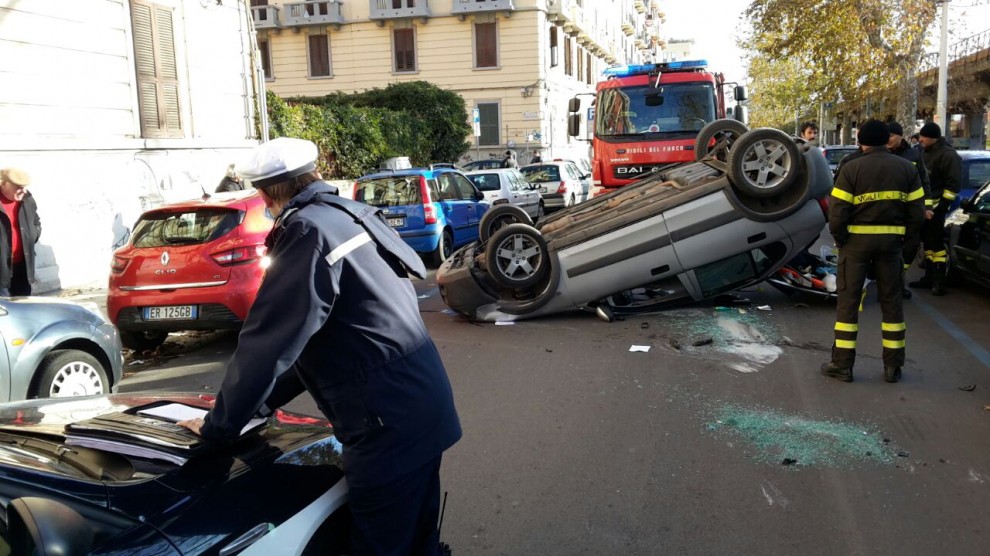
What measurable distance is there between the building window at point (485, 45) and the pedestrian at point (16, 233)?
115ft

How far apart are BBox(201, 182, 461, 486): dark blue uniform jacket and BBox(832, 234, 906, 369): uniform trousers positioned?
182 inches

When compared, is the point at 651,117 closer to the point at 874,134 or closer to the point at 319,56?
the point at 874,134

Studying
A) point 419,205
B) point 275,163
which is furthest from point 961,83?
point 275,163

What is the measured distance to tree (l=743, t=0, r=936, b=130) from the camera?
2538cm

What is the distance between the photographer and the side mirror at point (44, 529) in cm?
174

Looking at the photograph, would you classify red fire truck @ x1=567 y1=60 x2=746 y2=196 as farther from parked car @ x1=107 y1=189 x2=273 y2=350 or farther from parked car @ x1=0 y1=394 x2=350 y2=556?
parked car @ x1=0 y1=394 x2=350 y2=556

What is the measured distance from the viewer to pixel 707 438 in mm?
5172

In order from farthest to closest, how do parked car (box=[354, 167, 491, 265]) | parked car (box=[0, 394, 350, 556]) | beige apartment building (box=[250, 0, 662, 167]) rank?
beige apartment building (box=[250, 0, 662, 167]) → parked car (box=[354, 167, 491, 265]) → parked car (box=[0, 394, 350, 556])

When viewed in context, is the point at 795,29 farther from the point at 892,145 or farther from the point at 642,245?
the point at 642,245

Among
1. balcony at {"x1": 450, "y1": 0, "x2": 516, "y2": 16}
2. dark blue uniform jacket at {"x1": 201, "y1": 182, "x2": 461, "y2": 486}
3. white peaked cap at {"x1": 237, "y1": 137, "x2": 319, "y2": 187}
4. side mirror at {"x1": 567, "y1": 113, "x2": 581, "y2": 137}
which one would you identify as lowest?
dark blue uniform jacket at {"x1": 201, "y1": 182, "x2": 461, "y2": 486}

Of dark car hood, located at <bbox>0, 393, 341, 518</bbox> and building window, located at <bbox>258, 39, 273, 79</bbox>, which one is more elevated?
building window, located at <bbox>258, 39, 273, 79</bbox>

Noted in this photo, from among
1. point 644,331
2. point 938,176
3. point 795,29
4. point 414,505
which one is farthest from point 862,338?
point 795,29

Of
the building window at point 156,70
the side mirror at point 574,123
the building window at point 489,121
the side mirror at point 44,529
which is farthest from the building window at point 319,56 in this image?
the side mirror at point 44,529

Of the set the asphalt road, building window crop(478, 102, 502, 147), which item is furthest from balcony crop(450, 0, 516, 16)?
the asphalt road
